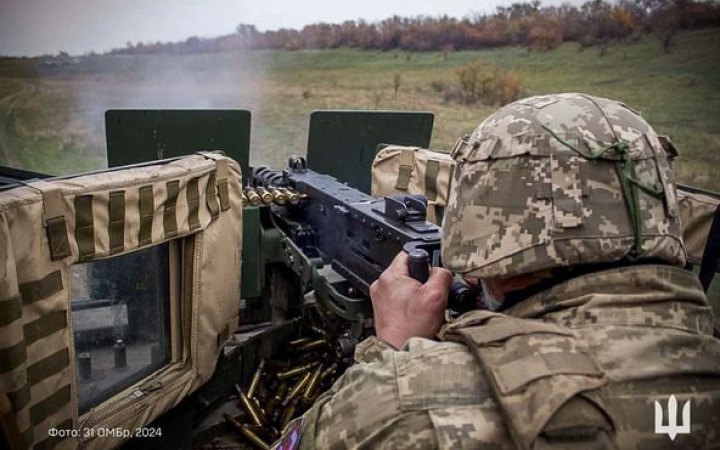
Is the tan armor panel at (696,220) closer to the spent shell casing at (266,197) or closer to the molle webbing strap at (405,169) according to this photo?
the molle webbing strap at (405,169)

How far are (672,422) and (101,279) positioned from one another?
1785mm

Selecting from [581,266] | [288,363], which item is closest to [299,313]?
[288,363]

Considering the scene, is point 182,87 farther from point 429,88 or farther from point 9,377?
point 9,377

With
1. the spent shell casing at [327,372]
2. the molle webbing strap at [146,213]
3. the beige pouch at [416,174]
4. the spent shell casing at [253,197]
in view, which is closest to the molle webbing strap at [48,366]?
the molle webbing strap at [146,213]

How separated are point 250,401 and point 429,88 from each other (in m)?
4.91

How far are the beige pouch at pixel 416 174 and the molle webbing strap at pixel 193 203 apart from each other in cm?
184

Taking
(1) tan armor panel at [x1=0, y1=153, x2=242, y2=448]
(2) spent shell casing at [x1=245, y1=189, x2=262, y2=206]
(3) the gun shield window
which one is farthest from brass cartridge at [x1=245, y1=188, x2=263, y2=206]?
(3) the gun shield window

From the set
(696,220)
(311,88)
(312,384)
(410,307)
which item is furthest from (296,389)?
(311,88)

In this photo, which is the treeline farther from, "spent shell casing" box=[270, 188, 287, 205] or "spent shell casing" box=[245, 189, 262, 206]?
"spent shell casing" box=[245, 189, 262, 206]

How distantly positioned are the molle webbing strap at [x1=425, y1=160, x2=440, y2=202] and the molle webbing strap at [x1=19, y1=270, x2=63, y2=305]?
250 cm

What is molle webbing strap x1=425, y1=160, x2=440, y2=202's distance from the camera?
3.80m

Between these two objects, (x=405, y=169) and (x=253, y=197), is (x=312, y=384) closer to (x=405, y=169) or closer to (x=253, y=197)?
(x=253, y=197)

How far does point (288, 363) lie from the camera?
3.56 m

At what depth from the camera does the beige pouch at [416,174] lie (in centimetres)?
379
